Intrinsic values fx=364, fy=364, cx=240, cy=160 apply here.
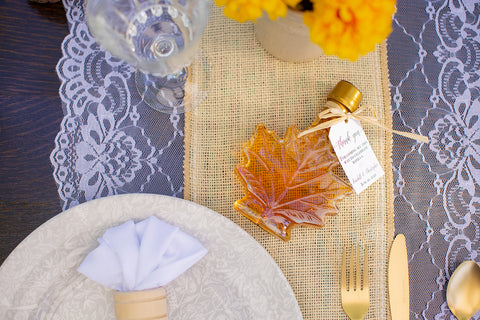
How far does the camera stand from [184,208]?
1.86ft

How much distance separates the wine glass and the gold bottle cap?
0.22 m

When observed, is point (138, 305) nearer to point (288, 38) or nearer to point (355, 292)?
point (355, 292)

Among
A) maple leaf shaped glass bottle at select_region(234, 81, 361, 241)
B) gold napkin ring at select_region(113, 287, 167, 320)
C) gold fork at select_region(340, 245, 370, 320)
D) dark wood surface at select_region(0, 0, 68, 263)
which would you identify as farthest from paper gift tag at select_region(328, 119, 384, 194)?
dark wood surface at select_region(0, 0, 68, 263)

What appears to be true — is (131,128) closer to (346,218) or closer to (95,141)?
(95,141)

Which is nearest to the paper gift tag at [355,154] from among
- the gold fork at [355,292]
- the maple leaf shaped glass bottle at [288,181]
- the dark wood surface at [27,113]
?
the maple leaf shaped glass bottle at [288,181]

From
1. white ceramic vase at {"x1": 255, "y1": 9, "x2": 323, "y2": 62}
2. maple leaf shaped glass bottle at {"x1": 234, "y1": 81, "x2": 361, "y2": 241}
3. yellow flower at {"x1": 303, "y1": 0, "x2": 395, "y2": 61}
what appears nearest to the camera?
yellow flower at {"x1": 303, "y1": 0, "x2": 395, "y2": 61}

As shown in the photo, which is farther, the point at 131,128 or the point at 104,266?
the point at 131,128

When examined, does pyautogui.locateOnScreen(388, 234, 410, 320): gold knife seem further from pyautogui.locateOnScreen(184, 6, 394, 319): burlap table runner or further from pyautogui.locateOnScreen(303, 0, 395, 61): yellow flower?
pyautogui.locateOnScreen(303, 0, 395, 61): yellow flower

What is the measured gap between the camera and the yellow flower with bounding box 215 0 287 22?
0.39 m

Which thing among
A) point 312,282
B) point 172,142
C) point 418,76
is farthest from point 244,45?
point 312,282

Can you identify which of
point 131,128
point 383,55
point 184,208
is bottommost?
point 184,208

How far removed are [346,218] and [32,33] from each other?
2.13ft

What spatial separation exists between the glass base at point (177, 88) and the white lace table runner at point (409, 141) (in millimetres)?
18

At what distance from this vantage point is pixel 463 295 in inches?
24.4
